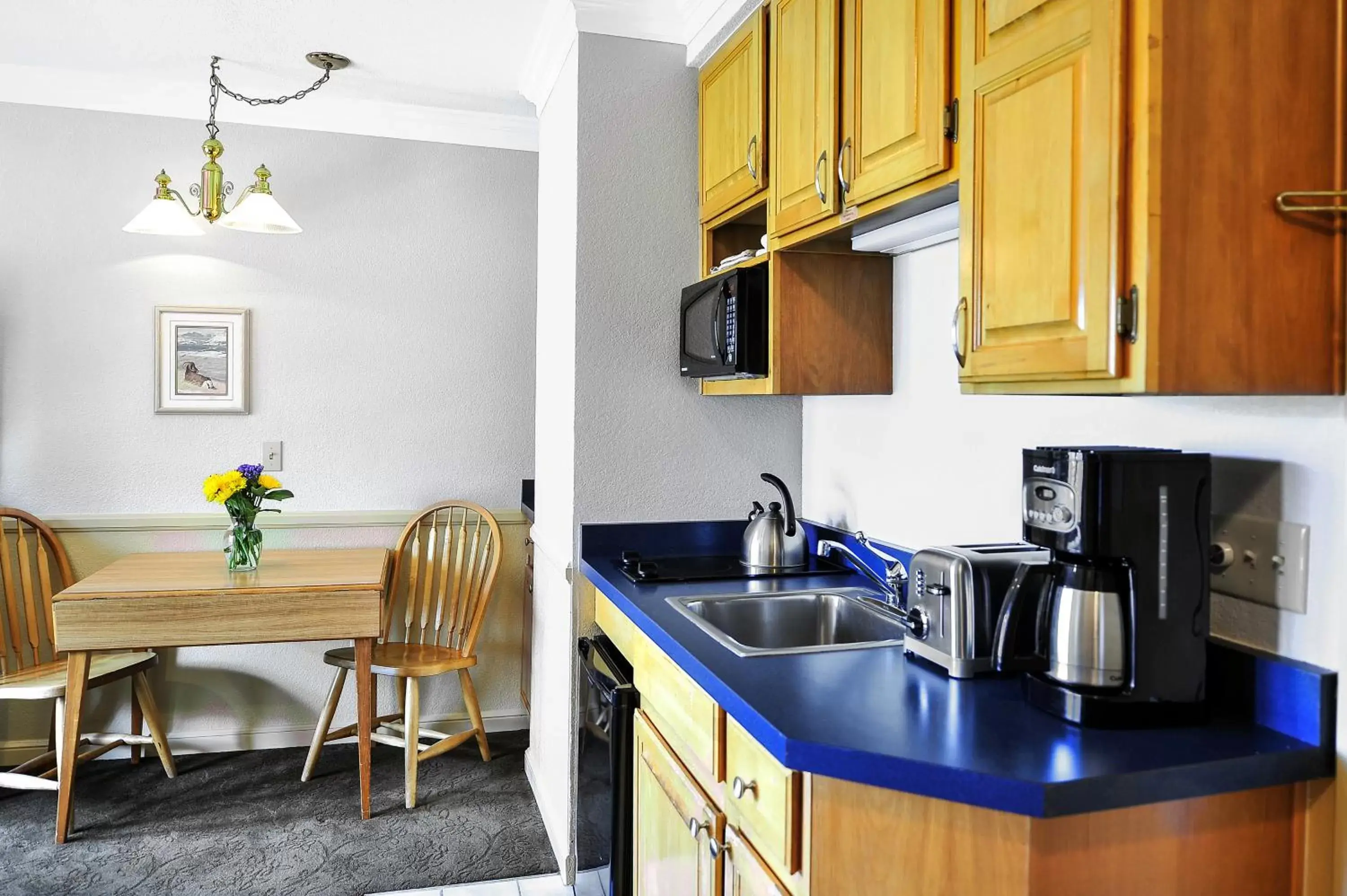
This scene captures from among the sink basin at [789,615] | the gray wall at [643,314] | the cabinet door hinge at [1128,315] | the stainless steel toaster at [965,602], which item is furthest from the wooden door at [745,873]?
the gray wall at [643,314]

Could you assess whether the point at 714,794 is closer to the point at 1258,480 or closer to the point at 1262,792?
the point at 1262,792

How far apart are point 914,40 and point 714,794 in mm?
1306

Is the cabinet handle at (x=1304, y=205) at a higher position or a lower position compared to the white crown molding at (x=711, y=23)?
lower

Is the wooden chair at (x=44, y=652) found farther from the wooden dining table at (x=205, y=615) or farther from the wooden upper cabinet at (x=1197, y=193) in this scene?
the wooden upper cabinet at (x=1197, y=193)

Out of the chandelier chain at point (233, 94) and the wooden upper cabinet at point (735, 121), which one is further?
the chandelier chain at point (233, 94)

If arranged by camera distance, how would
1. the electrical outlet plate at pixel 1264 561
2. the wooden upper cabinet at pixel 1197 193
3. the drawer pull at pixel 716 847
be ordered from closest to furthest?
the wooden upper cabinet at pixel 1197 193
the electrical outlet plate at pixel 1264 561
the drawer pull at pixel 716 847

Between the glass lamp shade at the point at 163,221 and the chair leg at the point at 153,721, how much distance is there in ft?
4.74

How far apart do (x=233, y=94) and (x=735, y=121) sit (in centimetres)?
193

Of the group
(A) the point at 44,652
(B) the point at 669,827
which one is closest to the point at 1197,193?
(B) the point at 669,827

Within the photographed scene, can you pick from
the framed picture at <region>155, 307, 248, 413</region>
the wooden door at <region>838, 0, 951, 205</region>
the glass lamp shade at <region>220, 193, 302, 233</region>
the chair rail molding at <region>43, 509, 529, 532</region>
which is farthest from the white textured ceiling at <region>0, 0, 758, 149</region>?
the chair rail molding at <region>43, 509, 529, 532</region>

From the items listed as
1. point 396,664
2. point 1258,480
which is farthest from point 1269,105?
point 396,664

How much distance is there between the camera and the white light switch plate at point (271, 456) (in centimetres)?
356

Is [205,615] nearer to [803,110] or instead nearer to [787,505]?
[787,505]

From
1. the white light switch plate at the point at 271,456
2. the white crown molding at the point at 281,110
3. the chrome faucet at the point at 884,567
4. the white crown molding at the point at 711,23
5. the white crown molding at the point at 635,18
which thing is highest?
the white crown molding at the point at 281,110
